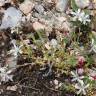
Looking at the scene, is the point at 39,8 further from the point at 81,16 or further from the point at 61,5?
the point at 81,16

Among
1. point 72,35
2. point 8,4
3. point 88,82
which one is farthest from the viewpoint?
point 8,4


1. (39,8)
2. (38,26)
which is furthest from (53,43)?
(39,8)

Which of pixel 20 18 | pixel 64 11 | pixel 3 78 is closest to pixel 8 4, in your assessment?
pixel 20 18

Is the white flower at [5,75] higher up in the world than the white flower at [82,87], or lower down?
higher up

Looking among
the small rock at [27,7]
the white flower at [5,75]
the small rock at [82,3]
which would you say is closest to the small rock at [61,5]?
the small rock at [82,3]

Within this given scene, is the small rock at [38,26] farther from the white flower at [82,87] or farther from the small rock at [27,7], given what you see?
the white flower at [82,87]

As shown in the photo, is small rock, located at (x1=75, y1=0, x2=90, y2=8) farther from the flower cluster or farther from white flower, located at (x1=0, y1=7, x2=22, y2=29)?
white flower, located at (x1=0, y1=7, x2=22, y2=29)

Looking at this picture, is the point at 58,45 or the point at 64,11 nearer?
the point at 58,45

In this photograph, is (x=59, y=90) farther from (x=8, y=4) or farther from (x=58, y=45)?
(x=8, y=4)
